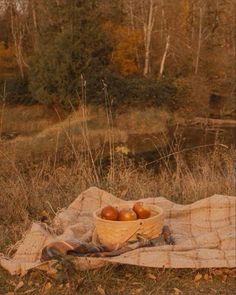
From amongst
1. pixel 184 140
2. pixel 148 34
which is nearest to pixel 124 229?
pixel 184 140

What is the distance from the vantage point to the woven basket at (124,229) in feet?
10.5

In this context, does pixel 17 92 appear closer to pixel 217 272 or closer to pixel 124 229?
pixel 124 229

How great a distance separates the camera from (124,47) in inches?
936

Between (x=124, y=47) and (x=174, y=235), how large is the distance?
20803mm

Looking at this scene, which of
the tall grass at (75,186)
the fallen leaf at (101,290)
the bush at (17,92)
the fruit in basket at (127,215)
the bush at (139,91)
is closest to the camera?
the fallen leaf at (101,290)

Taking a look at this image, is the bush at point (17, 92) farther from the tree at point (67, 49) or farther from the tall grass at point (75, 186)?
the tall grass at point (75, 186)

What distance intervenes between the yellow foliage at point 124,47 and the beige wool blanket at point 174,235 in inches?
752

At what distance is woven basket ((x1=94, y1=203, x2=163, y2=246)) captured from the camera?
10.5ft

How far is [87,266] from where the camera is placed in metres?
3.07

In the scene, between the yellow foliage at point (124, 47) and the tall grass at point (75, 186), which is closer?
the tall grass at point (75, 186)

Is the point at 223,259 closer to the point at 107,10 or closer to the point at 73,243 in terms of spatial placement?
the point at 73,243

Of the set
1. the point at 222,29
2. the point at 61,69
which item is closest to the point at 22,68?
the point at 61,69

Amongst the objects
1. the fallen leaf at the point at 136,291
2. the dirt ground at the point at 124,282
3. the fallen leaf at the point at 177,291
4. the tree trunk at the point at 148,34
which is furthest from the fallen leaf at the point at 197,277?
the tree trunk at the point at 148,34

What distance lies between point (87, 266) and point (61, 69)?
58.1ft
